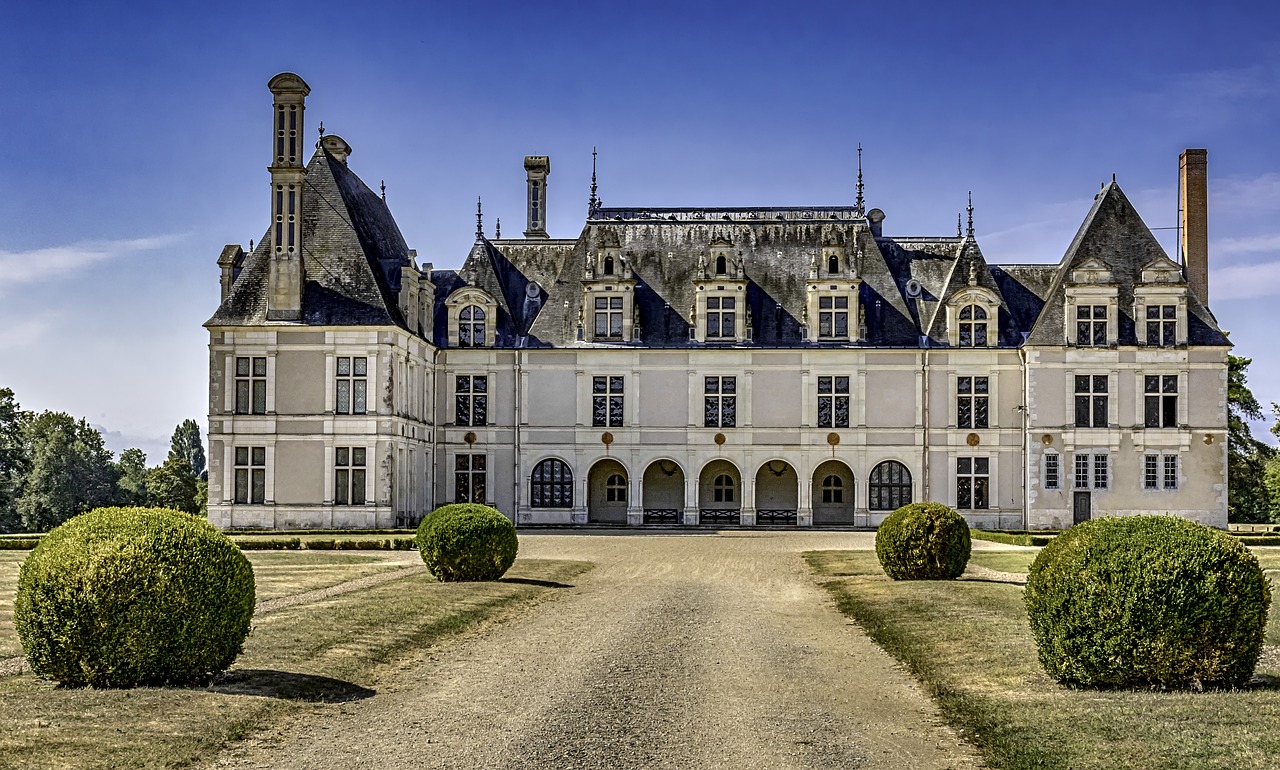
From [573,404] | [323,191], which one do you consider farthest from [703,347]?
[323,191]

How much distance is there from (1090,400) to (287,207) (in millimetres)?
29278

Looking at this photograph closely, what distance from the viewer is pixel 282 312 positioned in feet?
149

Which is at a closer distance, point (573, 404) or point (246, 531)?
point (246, 531)

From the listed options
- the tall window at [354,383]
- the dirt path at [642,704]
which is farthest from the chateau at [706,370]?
the dirt path at [642,704]

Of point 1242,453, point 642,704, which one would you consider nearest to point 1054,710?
point 642,704

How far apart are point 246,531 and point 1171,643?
36554 millimetres

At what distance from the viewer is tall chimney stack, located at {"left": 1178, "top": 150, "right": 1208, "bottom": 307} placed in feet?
167

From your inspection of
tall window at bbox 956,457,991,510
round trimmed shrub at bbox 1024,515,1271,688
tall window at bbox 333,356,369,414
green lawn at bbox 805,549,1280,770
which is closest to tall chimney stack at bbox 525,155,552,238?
tall window at bbox 333,356,369,414

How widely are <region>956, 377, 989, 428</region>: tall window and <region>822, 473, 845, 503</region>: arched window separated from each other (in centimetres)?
547

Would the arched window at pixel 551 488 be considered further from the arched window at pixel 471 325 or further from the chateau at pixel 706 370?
the arched window at pixel 471 325

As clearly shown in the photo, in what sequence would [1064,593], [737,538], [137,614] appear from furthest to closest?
[737,538], [1064,593], [137,614]

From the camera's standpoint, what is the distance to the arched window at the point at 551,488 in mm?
51125

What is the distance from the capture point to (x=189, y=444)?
371ft

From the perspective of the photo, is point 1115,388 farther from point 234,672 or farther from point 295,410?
point 234,672
